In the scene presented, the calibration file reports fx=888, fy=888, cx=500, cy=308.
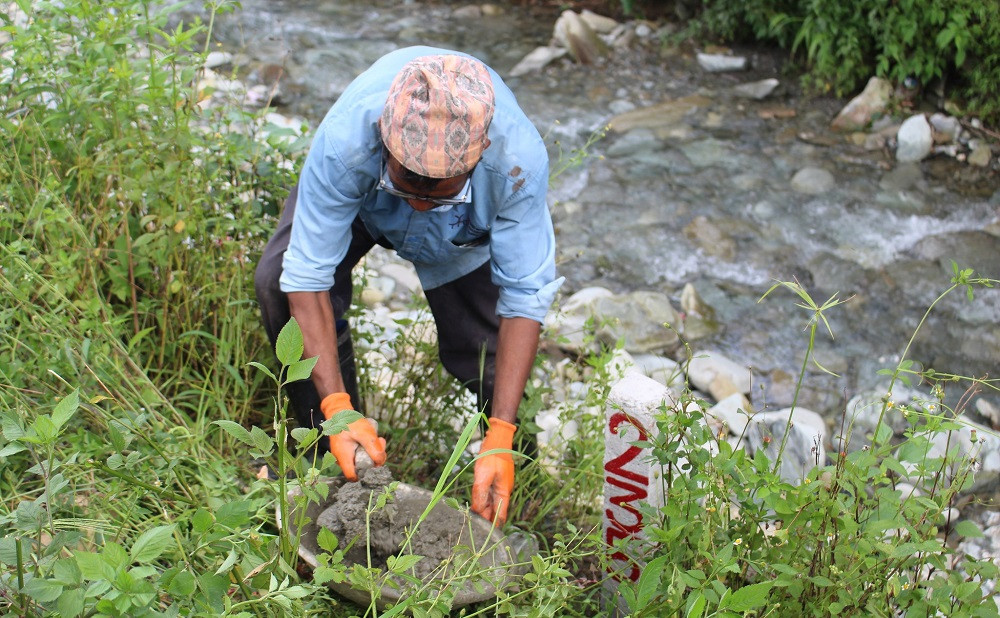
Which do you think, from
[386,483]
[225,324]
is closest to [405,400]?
[225,324]

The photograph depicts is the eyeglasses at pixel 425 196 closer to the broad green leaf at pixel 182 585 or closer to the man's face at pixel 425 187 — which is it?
the man's face at pixel 425 187

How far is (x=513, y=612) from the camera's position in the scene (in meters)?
1.68

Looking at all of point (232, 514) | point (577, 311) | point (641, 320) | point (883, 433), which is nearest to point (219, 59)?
point (577, 311)

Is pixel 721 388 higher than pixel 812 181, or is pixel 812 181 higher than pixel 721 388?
pixel 812 181

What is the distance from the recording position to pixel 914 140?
5.78 metres

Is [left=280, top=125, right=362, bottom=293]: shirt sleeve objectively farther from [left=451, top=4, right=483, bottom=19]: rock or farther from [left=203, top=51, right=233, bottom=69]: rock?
[left=451, top=4, right=483, bottom=19]: rock

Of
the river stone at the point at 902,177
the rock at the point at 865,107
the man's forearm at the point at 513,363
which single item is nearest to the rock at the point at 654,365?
the man's forearm at the point at 513,363

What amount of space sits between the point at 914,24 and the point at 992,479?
3.40 meters

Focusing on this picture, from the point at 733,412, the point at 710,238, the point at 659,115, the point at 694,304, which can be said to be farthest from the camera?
the point at 659,115

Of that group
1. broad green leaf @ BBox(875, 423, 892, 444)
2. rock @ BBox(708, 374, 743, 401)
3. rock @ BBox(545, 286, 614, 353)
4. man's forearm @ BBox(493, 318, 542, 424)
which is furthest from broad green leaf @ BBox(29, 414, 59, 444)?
rock @ BBox(708, 374, 743, 401)

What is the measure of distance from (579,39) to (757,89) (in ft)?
4.84

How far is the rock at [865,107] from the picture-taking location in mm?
6098

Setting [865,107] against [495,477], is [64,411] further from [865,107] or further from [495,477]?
[865,107]

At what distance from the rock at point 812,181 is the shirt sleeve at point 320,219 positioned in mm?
3983
